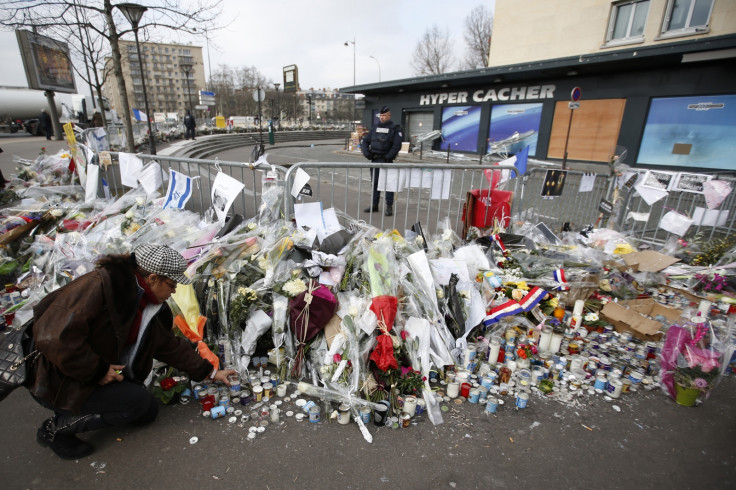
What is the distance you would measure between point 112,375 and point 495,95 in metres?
18.1

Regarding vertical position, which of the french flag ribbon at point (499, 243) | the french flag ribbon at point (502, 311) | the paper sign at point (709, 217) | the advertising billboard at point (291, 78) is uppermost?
the advertising billboard at point (291, 78)

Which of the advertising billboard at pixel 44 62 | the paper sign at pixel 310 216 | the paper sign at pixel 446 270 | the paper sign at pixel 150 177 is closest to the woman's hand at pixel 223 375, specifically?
the paper sign at pixel 310 216

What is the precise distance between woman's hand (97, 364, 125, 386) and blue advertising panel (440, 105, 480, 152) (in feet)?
56.8

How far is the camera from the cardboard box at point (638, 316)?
3.64 metres

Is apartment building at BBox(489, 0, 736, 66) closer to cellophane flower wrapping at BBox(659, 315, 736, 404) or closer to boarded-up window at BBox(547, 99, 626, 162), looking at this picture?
boarded-up window at BBox(547, 99, 626, 162)

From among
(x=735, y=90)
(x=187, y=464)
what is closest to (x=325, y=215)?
(x=187, y=464)

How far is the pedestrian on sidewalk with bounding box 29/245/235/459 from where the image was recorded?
1918 millimetres

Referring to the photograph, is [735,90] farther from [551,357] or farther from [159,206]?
[159,206]

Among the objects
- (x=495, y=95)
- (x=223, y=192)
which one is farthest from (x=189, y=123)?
(x=223, y=192)

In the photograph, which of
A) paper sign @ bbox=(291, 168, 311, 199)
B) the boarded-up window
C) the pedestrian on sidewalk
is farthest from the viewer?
the boarded-up window

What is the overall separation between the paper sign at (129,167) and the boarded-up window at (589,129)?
47.8 ft

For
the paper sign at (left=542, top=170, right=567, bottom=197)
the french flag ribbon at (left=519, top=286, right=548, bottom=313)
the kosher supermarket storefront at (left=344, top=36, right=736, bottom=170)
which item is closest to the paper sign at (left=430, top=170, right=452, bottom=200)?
the french flag ribbon at (left=519, top=286, right=548, bottom=313)

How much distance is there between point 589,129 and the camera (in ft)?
46.8

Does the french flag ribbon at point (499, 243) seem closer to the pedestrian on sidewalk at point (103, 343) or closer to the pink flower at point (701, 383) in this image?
the pink flower at point (701, 383)
